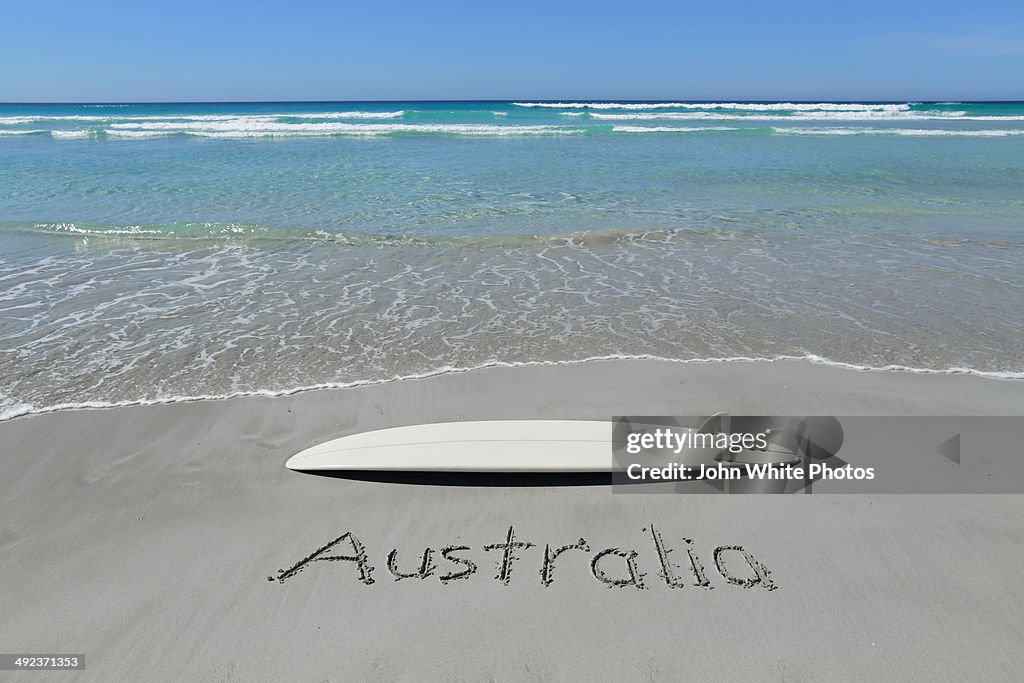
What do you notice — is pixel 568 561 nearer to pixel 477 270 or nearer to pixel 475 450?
pixel 475 450

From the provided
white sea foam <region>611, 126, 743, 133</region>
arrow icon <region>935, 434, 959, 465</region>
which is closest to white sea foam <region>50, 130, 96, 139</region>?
white sea foam <region>611, 126, 743, 133</region>

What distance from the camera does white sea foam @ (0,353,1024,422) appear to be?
533 centimetres

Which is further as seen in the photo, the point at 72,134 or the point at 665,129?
the point at 665,129

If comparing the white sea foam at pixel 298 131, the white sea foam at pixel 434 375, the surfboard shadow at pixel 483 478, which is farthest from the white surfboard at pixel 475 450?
the white sea foam at pixel 298 131

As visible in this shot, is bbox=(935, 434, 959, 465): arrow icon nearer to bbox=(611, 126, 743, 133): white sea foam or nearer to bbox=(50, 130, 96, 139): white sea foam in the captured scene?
bbox=(611, 126, 743, 133): white sea foam

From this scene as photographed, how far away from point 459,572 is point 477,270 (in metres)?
6.30

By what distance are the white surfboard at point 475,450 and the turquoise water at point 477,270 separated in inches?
53.5

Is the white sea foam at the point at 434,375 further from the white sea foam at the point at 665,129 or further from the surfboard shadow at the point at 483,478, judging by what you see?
the white sea foam at the point at 665,129

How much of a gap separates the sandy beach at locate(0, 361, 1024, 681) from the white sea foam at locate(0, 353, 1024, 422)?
0.92 feet

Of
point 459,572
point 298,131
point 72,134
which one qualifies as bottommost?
point 459,572

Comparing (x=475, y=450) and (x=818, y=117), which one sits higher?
(x=818, y=117)

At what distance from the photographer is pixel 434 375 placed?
6.02 m

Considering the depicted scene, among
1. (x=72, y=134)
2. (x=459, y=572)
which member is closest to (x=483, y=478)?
(x=459, y=572)

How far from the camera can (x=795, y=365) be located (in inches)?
241
